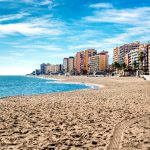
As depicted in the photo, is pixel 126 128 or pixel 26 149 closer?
pixel 26 149

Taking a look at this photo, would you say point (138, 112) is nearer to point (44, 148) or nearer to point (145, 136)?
point (145, 136)

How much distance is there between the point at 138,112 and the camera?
1816cm

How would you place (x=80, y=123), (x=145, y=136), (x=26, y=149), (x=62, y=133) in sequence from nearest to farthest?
(x=26, y=149) → (x=145, y=136) → (x=62, y=133) → (x=80, y=123)

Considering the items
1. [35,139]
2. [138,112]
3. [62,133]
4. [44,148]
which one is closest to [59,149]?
[44,148]

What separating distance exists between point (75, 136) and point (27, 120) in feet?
14.7

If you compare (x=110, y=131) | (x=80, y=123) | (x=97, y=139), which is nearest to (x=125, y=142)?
(x=97, y=139)

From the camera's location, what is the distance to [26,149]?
9.76 metres

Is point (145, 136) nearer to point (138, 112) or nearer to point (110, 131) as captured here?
point (110, 131)

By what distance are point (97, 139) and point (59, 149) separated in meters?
1.75

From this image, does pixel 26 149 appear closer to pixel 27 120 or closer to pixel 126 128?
pixel 126 128

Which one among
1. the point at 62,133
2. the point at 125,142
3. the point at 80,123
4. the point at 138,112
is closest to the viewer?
the point at 125,142

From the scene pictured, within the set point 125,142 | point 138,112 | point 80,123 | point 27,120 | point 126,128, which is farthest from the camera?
point 138,112

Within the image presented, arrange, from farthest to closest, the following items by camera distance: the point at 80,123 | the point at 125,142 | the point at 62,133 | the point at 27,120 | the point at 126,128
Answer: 1. the point at 27,120
2. the point at 80,123
3. the point at 126,128
4. the point at 62,133
5. the point at 125,142

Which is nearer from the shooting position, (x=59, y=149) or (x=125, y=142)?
(x=59, y=149)
